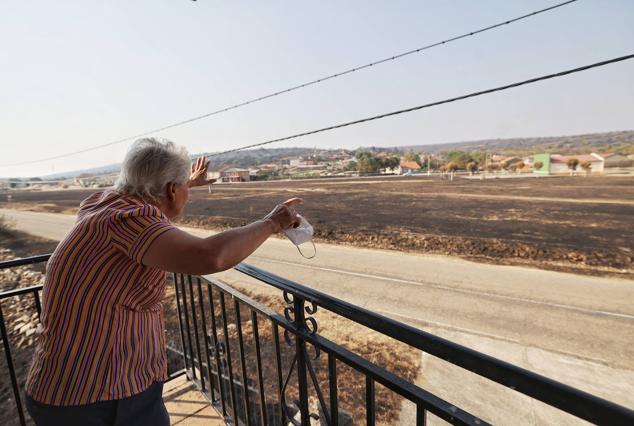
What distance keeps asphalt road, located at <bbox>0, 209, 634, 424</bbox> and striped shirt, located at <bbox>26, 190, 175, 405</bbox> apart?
448 centimetres

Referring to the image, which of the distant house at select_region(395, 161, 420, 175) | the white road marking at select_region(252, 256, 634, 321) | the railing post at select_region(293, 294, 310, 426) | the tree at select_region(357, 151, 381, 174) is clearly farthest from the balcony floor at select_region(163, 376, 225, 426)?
the distant house at select_region(395, 161, 420, 175)

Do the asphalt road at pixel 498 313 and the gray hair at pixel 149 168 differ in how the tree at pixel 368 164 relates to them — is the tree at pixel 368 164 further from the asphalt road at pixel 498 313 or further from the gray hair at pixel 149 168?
the gray hair at pixel 149 168

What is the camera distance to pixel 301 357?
1.71 meters

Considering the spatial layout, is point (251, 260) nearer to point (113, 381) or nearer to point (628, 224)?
point (113, 381)

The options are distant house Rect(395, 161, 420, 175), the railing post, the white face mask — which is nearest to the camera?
the railing post

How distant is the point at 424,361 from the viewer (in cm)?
604

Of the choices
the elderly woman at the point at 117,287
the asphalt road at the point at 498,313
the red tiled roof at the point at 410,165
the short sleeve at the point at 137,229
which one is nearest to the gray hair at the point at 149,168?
the elderly woman at the point at 117,287

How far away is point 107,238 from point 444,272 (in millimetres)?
10990

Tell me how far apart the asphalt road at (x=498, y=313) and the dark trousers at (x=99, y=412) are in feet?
13.9

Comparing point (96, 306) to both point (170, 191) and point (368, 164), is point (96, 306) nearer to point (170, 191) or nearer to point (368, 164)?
point (170, 191)

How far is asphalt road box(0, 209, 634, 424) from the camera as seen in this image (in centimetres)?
527

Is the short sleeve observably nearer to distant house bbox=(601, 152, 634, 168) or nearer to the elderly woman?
the elderly woman

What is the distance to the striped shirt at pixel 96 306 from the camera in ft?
4.12

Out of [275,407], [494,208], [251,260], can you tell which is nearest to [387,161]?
[494,208]
